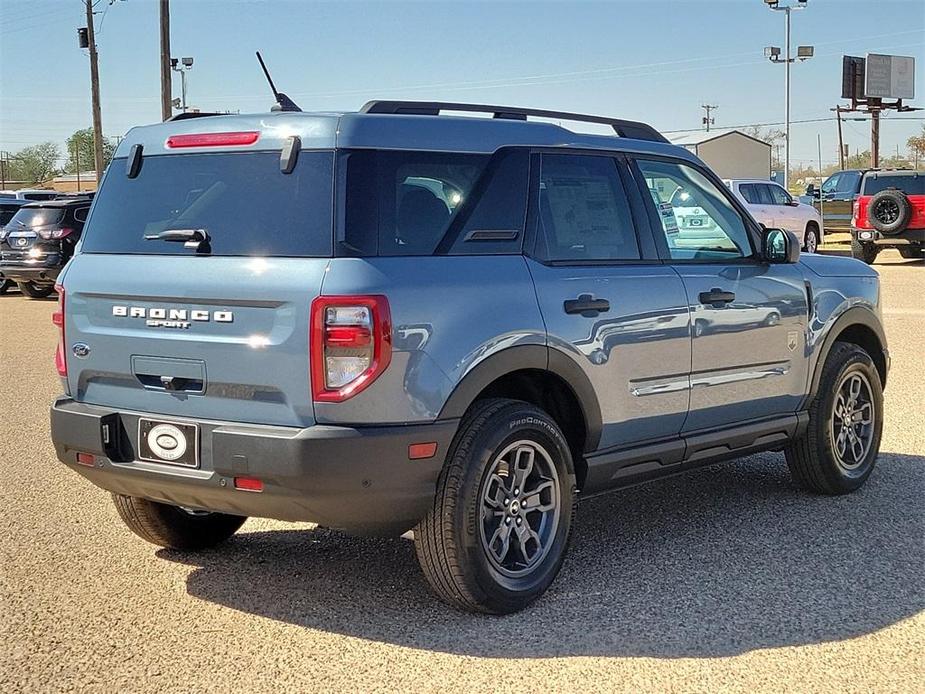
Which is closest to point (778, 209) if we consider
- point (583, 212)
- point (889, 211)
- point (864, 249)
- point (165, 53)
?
point (864, 249)

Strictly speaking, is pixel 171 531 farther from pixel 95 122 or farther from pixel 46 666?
pixel 95 122

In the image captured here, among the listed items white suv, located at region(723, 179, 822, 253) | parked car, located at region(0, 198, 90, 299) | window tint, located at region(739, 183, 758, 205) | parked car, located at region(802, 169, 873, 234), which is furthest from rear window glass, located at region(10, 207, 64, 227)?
parked car, located at region(802, 169, 873, 234)

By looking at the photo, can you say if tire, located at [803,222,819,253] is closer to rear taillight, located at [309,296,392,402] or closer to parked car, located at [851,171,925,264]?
parked car, located at [851,171,925,264]

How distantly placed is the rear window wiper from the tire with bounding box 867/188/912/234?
2296 centimetres

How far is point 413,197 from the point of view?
181 inches

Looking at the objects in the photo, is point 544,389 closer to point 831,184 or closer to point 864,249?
point 864,249

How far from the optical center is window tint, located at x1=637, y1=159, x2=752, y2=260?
225 inches

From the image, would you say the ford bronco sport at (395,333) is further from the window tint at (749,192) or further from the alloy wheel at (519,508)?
the window tint at (749,192)

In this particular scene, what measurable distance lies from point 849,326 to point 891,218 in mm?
20194

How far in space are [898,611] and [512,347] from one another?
1.83 metres

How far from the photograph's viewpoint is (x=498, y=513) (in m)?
4.78

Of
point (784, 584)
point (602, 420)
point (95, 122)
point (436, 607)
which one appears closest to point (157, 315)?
point (436, 607)

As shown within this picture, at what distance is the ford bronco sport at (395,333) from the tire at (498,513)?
0.04ft

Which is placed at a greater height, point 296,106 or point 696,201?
point 296,106
